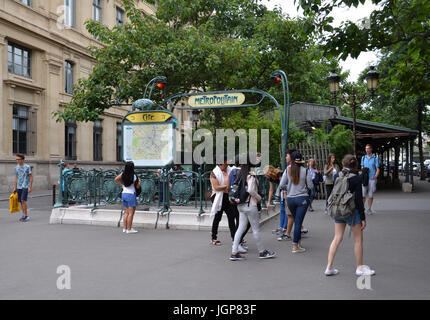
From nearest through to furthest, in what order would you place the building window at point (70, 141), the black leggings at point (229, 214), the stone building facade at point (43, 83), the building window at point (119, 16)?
the black leggings at point (229, 214), the stone building facade at point (43, 83), the building window at point (70, 141), the building window at point (119, 16)

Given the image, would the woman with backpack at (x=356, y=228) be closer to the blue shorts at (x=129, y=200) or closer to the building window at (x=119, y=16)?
the blue shorts at (x=129, y=200)

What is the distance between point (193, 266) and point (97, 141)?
2609cm

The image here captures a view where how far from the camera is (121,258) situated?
21.7 feet

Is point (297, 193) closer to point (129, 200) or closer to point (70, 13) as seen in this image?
point (129, 200)

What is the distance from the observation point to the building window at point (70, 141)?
26.9m

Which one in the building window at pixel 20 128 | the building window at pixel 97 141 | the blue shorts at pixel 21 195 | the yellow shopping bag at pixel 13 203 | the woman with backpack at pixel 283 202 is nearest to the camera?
the woman with backpack at pixel 283 202

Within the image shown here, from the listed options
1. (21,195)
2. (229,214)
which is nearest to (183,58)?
(21,195)

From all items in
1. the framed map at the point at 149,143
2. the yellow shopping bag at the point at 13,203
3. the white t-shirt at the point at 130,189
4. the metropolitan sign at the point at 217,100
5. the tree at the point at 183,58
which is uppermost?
the tree at the point at 183,58

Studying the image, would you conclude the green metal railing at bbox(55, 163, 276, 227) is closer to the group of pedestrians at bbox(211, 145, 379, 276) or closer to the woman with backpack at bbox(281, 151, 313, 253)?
the group of pedestrians at bbox(211, 145, 379, 276)

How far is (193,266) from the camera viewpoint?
6.08m

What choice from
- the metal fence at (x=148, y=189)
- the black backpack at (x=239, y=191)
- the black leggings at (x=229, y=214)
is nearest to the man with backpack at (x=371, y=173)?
the metal fence at (x=148, y=189)

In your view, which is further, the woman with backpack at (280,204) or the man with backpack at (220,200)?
the woman with backpack at (280,204)
